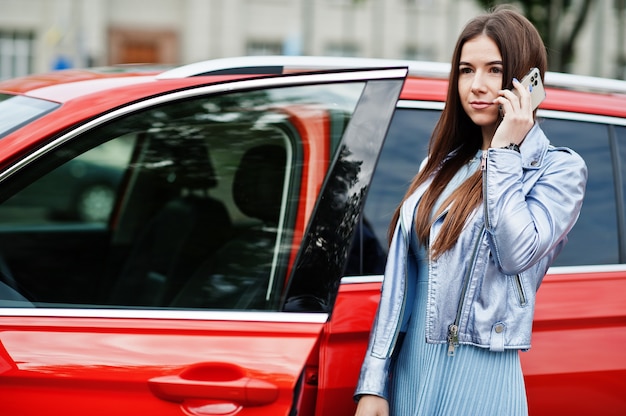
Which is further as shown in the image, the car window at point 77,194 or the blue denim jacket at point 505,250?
the car window at point 77,194

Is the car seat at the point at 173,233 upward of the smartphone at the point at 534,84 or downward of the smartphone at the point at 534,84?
downward

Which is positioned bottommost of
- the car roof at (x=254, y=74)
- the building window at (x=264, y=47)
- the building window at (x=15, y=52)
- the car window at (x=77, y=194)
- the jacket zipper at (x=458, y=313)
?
the car window at (x=77, y=194)

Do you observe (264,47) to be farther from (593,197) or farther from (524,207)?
(524,207)

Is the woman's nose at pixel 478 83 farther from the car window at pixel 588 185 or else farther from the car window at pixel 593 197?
the car window at pixel 593 197

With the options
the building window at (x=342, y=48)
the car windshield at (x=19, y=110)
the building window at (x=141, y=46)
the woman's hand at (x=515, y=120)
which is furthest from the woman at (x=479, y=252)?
the building window at (x=342, y=48)

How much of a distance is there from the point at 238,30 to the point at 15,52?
5.88 metres

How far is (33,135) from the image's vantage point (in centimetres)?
182

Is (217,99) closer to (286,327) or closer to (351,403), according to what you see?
(286,327)

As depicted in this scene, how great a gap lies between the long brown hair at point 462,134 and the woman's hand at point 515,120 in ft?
0.27

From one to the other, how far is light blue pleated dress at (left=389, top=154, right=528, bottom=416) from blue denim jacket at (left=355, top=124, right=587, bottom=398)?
37 millimetres

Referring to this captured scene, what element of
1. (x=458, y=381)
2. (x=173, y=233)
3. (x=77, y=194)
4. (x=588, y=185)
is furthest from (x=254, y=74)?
(x=77, y=194)

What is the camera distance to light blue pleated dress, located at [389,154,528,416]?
1640 millimetres

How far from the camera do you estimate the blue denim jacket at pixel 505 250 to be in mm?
1533

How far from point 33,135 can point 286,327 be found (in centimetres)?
77
